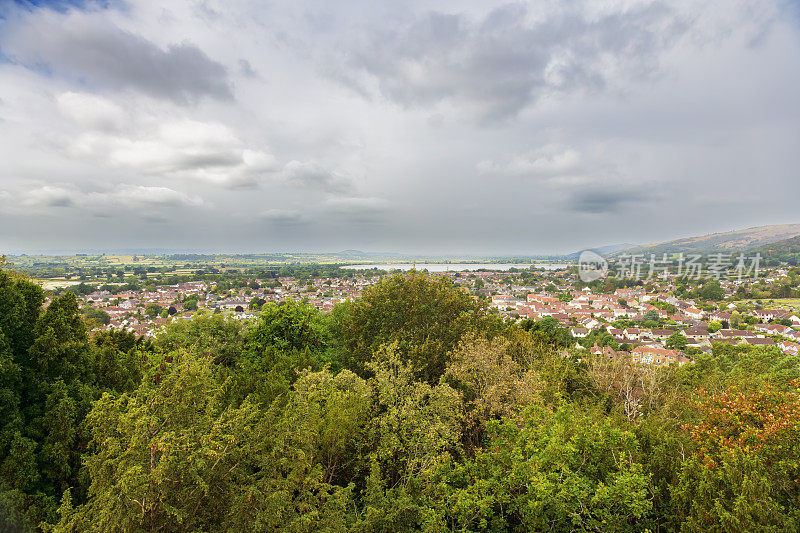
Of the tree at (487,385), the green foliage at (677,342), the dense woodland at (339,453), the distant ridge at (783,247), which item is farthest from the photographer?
the distant ridge at (783,247)

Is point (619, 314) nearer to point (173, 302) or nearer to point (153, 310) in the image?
point (153, 310)

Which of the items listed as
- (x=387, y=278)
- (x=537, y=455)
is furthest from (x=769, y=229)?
(x=537, y=455)

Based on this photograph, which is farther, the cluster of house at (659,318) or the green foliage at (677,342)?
the green foliage at (677,342)

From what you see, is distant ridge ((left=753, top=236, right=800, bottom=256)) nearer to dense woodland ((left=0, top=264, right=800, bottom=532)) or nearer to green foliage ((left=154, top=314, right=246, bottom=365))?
dense woodland ((left=0, top=264, right=800, bottom=532))

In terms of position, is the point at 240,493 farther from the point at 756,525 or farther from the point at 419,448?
the point at 756,525

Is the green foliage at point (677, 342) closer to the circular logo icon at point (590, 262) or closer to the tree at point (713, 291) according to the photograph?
the circular logo icon at point (590, 262)

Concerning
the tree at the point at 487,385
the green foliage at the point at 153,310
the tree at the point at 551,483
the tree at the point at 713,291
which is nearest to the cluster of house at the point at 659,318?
the tree at the point at 713,291
